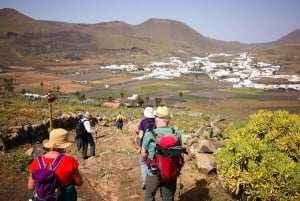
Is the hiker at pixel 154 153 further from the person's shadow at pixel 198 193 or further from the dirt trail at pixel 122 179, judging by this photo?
the person's shadow at pixel 198 193

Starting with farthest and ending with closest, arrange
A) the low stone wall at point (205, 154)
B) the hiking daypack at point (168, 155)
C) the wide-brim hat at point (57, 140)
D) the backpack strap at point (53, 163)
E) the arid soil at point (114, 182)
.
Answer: the low stone wall at point (205, 154), the arid soil at point (114, 182), the hiking daypack at point (168, 155), the wide-brim hat at point (57, 140), the backpack strap at point (53, 163)

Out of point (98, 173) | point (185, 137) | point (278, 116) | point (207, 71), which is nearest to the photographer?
point (278, 116)

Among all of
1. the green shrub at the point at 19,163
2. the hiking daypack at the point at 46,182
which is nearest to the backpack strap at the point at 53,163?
the hiking daypack at the point at 46,182

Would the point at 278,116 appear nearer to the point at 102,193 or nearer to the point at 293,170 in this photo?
the point at 293,170

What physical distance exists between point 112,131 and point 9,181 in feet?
34.1

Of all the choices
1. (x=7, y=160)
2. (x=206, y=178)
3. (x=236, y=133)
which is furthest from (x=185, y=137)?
(x=7, y=160)

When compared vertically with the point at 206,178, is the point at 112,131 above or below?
below

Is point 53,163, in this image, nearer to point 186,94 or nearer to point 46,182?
point 46,182

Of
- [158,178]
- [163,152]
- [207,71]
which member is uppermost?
[163,152]

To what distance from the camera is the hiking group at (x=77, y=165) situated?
3.90 meters

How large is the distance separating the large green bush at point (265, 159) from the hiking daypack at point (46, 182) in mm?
3472

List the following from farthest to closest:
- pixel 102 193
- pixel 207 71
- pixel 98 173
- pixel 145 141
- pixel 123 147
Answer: pixel 207 71 < pixel 123 147 < pixel 98 173 < pixel 102 193 < pixel 145 141

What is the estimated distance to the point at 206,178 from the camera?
8.06m

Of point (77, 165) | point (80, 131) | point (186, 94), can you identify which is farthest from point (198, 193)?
point (186, 94)
